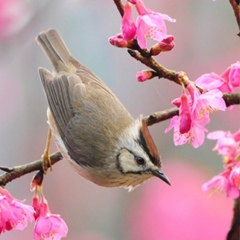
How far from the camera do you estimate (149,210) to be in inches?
103

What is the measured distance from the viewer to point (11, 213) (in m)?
1.27

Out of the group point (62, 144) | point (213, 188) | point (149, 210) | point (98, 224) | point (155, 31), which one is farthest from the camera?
point (98, 224)

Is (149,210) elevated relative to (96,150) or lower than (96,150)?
lower

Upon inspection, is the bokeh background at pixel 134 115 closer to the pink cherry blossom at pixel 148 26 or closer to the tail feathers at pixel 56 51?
the tail feathers at pixel 56 51

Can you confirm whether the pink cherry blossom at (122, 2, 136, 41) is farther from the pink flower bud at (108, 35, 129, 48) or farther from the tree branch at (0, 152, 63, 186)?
the tree branch at (0, 152, 63, 186)

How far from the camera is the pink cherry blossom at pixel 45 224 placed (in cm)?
130

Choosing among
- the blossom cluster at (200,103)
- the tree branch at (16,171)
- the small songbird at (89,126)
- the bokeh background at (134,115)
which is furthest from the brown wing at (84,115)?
the bokeh background at (134,115)

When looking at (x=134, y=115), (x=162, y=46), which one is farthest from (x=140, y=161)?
(x=134, y=115)

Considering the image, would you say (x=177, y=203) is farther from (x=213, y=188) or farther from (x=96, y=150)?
(x=213, y=188)

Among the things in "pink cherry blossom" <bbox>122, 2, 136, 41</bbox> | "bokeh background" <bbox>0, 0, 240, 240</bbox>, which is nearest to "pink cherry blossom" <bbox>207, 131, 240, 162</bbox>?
"pink cherry blossom" <bbox>122, 2, 136, 41</bbox>

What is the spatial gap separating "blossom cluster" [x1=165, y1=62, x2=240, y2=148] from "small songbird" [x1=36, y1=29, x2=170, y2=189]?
434 millimetres

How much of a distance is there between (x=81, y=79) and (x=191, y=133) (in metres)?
0.65

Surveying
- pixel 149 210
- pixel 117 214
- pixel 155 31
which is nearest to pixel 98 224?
pixel 117 214

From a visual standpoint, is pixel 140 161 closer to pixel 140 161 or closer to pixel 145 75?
pixel 140 161
